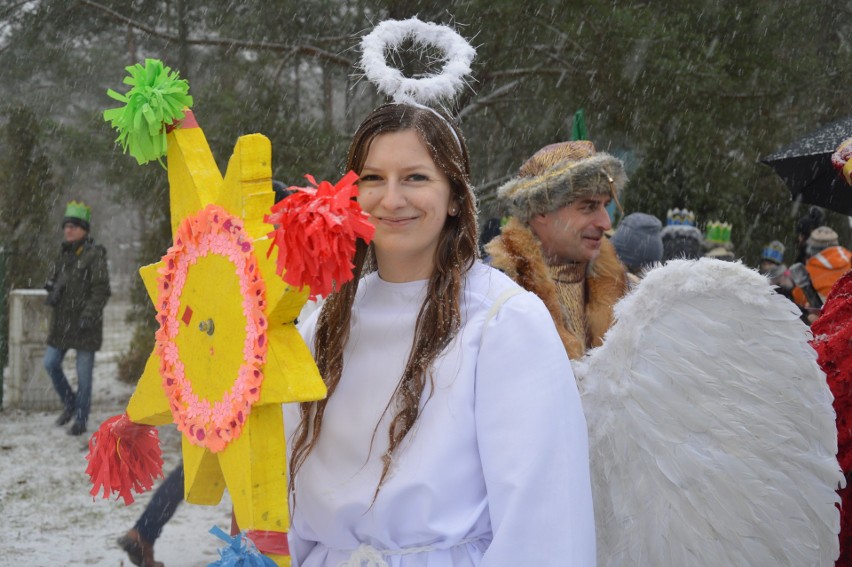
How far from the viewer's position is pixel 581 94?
7.42 metres

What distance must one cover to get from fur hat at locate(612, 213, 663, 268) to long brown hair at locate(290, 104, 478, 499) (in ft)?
8.17

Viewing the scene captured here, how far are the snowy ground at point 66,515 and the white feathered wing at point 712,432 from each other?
8.47 feet

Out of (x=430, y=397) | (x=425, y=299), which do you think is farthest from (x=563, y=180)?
(x=430, y=397)

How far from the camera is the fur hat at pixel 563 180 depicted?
2.88 meters

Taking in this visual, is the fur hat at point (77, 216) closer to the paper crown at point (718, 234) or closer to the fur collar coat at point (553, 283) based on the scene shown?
the paper crown at point (718, 234)

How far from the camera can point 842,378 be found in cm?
245

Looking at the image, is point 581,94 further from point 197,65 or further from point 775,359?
point 775,359

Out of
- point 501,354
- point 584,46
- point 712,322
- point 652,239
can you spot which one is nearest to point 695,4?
point 584,46

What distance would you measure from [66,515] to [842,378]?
4.95 m

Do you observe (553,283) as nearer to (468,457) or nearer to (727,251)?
(468,457)

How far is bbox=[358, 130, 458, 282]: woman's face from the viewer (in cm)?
181

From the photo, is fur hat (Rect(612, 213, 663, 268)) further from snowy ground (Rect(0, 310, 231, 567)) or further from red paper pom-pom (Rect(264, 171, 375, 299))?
red paper pom-pom (Rect(264, 171, 375, 299))

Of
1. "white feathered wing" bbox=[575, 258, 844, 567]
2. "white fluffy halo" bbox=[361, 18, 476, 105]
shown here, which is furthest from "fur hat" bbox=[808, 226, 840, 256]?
"white fluffy halo" bbox=[361, 18, 476, 105]

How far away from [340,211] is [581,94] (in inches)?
247
